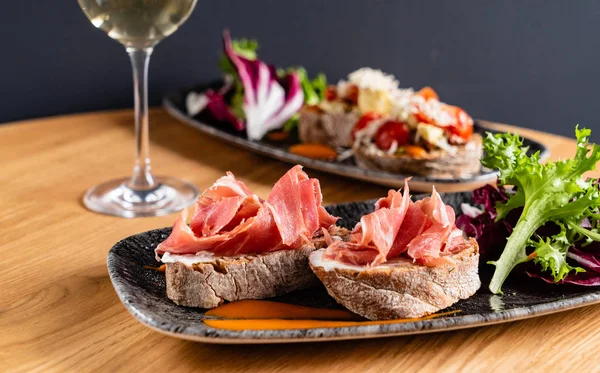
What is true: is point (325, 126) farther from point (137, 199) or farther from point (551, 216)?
point (551, 216)

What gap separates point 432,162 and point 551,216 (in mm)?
1082

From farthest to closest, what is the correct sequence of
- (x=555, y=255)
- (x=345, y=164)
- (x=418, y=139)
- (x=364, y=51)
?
(x=364, y=51)
(x=345, y=164)
(x=418, y=139)
(x=555, y=255)

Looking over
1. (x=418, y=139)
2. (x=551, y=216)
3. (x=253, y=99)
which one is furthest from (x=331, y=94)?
(x=551, y=216)

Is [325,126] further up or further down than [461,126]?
further down

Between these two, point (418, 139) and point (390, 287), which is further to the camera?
point (418, 139)

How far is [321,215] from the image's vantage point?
202cm

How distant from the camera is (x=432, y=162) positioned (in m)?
3.09

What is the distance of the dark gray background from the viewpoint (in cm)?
435

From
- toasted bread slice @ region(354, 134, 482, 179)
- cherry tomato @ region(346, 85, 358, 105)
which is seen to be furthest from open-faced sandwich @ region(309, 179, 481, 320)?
cherry tomato @ region(346, 85, 358, 105)

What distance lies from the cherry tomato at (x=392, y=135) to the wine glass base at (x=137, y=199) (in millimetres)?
810

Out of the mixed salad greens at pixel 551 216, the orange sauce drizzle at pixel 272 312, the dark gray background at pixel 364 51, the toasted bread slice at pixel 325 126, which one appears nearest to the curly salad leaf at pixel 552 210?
the mixed salad greens at pixel 551 216

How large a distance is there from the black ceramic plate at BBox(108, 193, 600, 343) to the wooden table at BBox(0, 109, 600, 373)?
61 mm

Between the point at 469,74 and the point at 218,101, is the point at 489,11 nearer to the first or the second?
the point at 469,74

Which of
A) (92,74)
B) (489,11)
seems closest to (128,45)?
(92,74)
